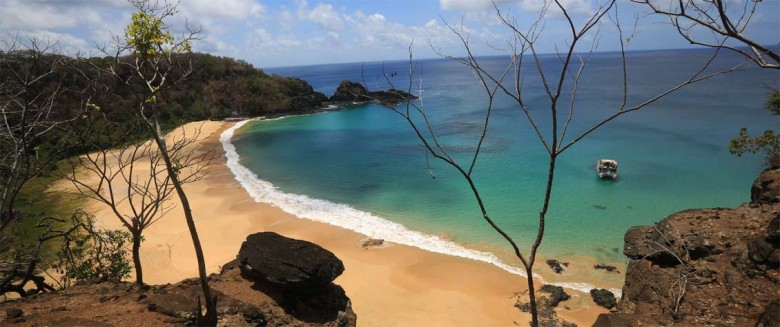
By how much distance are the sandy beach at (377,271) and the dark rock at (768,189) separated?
6.71 m

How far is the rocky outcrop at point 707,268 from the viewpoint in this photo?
983 centimetres

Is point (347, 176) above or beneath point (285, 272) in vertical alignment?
beneath

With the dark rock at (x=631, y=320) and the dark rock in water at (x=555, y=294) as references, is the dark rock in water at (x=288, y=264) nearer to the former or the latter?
the dark rock at (x=631, y=320)

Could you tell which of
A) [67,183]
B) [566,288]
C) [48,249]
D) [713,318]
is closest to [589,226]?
[566,288]

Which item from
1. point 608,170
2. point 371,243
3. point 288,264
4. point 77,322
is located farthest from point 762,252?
point 608,170

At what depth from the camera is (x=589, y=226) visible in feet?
78.4

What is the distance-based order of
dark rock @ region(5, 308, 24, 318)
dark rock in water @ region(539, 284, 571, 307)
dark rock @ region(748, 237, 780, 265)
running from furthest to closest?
dark rock in water @ region(539, 284, 571, 307) → dark rock @ region(748, 237, 780, 265) → dark rock @ region(5, 308, 24, 318)

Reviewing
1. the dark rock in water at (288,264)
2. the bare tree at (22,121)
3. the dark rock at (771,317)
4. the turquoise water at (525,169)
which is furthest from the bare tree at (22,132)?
the dark rock at (771,317)

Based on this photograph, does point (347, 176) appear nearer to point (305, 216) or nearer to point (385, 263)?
point (305, 216)

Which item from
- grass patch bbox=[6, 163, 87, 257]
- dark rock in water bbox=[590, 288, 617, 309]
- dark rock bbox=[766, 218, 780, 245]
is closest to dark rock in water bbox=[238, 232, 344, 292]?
dark rock in water bbox=[590, 288, 617, 309]

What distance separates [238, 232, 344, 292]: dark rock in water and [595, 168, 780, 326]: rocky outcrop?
7.49m

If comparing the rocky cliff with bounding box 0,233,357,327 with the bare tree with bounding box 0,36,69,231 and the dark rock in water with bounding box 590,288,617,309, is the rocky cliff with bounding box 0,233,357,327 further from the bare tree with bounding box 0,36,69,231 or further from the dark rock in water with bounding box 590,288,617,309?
the dark rock in water with bounding box 590,288,617,309

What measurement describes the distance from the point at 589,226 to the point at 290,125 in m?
49.7

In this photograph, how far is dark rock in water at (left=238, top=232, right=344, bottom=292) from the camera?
38.0 feet
